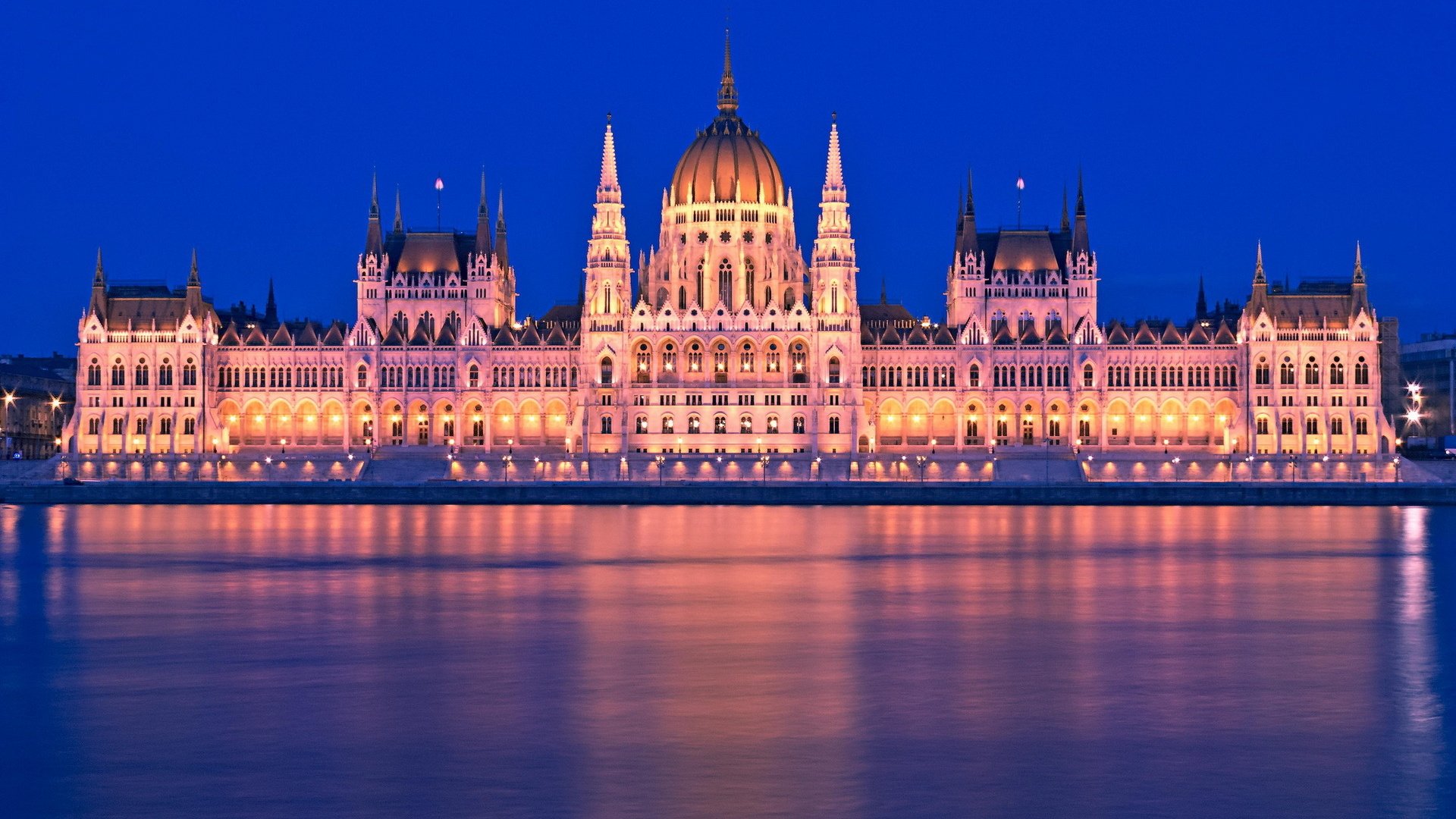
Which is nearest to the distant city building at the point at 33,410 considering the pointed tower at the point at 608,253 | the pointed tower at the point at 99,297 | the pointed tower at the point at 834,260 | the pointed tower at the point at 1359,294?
the pointed tower at the point at 99,297

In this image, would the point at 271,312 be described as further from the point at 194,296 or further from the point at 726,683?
the point at 726,683

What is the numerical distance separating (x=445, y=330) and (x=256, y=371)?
542 inches

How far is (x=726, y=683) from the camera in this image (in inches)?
1166

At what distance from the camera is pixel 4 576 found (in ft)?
170

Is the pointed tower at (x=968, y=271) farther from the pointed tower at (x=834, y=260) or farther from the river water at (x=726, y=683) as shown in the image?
the river water at (x=726, y=683)

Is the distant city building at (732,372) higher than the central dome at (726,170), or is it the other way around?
the central dome at (726,170)

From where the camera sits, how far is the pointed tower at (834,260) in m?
130

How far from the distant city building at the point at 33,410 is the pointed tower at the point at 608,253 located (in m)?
40.2

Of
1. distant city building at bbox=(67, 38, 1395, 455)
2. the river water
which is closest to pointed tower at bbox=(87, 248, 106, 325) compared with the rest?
distant city building at bbox=(67, 38, 1395, 455)

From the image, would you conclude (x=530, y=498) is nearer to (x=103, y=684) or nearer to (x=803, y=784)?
(x=103, y=684)

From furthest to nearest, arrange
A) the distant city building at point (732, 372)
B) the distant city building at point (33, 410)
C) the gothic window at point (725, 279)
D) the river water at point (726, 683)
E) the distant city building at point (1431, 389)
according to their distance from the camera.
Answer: the distant city building at point (1431, 389) → the distant city building at point (33, 410) → the gothic window at point (725, 279) → the distant city building at point (732, 372) → the river water at point (726, 683)

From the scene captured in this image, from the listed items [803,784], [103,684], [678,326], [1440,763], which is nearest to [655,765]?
[803,784]

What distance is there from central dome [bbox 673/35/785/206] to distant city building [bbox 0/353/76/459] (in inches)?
1928

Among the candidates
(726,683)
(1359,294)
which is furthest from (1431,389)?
(726,683)
